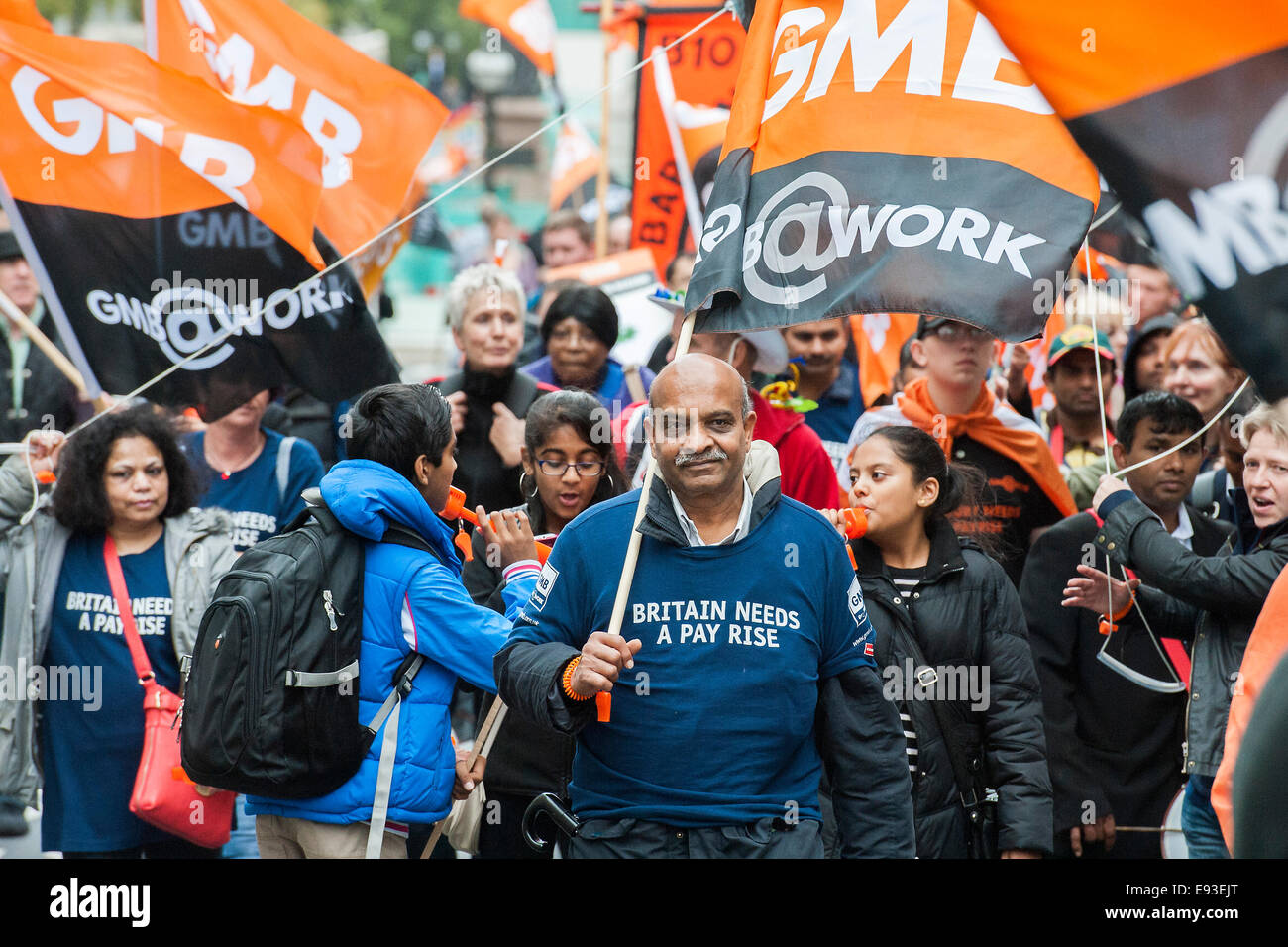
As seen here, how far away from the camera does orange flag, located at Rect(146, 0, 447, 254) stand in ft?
20.9

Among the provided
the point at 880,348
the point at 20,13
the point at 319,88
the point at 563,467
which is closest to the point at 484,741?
the point at 563,467

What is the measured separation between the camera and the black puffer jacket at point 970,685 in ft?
15.9

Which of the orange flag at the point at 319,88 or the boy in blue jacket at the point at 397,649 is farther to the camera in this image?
the orange flag at the point at 319,88

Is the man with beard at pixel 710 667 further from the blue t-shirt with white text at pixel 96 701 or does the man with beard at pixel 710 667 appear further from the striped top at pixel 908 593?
the blue t-shirt with white text at pixel 96 701

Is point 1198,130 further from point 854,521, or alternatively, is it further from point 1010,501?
point 1010,501


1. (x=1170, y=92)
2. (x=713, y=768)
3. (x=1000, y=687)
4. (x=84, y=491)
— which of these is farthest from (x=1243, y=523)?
(x=84, y=491)

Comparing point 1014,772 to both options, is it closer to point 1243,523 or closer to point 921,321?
point 1243,523

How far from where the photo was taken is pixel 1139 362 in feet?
26.5

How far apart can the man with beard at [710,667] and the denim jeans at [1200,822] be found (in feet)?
5.61

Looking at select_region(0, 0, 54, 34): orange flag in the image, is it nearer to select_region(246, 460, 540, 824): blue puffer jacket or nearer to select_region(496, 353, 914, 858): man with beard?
select_region(246, 460, 540, 824): blue puffer jacket

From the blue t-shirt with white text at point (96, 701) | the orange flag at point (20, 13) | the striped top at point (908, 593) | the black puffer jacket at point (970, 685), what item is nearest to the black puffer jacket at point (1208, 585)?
the black puffer jacket at point (970, 685)

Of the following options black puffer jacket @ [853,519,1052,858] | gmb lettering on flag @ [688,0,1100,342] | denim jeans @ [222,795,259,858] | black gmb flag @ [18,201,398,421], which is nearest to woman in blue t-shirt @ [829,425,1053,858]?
black puffer jacket @ [853,519,1052,858]

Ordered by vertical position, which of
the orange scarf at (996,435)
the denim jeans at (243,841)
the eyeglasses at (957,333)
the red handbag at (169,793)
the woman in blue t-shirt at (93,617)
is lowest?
the denim jeans at (243,841)
